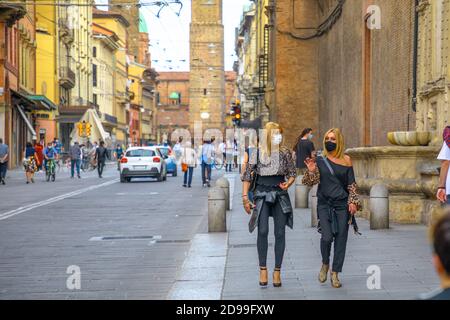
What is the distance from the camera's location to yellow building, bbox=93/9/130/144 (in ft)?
365

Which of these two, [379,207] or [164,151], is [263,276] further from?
[164,151]

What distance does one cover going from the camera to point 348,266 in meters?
11.2

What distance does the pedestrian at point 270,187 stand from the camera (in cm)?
1005

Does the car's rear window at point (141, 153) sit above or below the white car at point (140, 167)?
above

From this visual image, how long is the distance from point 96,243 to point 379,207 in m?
4.11

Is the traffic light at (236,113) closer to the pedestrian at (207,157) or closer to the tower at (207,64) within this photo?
the pedestrian at (207,157)

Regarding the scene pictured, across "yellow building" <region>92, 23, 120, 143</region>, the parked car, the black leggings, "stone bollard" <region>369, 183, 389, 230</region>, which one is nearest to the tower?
"yellow building" <region>92, 23, 120, 143</region>

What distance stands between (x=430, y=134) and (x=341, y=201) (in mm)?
6856

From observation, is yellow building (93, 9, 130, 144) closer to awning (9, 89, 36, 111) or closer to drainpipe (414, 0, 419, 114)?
awning (9, 89, 36, 111)

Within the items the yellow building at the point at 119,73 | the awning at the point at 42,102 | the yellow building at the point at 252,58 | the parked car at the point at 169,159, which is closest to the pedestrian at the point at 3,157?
the parked car at the point at 169,159

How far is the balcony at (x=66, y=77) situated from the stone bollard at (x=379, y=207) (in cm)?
6181
